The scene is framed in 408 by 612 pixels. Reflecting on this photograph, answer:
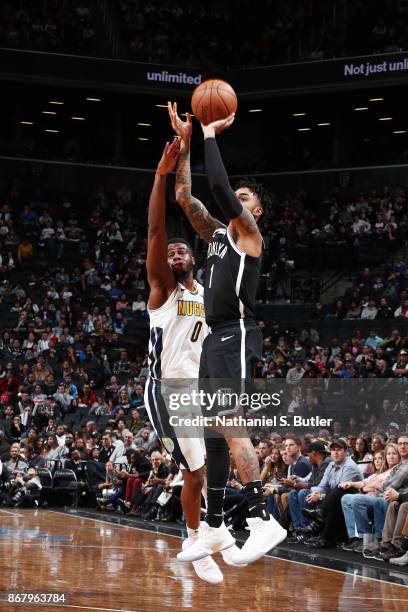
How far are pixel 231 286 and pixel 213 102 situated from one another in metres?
1.08

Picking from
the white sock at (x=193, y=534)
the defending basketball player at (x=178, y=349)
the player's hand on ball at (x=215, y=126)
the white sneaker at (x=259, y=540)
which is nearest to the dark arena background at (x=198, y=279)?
the white sock at (x=193, y=534)

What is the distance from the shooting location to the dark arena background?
11500mm

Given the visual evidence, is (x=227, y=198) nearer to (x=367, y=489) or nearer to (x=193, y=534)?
(x=193, y=534)

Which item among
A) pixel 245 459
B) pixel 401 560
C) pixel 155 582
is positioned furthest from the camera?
pixel 401 560

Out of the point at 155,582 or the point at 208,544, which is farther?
the point at 155,582

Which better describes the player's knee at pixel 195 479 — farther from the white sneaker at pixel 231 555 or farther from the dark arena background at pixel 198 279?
the dark arena background at pixel 198 279

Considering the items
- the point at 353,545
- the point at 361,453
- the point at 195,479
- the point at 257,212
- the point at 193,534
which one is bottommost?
the point at 353,545

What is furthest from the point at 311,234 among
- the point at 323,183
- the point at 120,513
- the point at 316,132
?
the point at 120,513

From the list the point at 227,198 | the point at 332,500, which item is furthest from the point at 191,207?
the point at 332,500

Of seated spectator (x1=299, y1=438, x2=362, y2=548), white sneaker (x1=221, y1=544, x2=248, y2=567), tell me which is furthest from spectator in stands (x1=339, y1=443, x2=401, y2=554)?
white sneaker (x1=221, y1=544, x2=248, y2=567)

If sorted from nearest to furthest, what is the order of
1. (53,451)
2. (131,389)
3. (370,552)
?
(370,552)
(53,451)
(131,389)

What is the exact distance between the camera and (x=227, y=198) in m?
5.97

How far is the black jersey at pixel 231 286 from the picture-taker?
622cm

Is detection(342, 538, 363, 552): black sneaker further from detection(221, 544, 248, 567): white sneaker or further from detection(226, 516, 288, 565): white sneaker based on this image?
detection(226, 516, 288, 565): white sneaker
